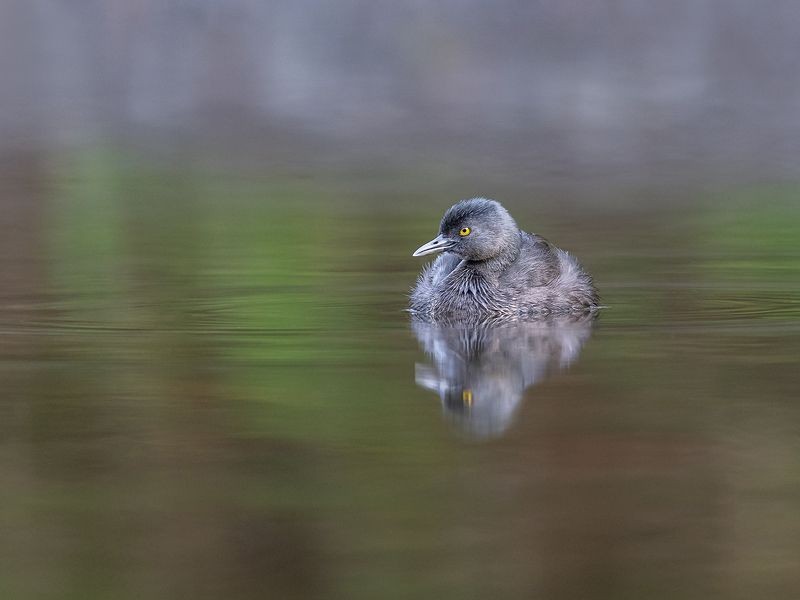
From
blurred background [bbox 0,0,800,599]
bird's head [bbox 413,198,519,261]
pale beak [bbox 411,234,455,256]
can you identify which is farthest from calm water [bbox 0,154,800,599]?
bird's head [bbox 413,198,519,261]

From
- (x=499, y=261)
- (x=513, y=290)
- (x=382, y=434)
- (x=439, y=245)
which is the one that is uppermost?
(x=439, y=245)

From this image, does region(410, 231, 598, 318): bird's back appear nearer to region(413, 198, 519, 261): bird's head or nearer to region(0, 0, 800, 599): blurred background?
region(413, 198, 519, 261): bird's head

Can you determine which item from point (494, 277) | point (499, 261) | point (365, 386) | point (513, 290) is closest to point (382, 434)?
point (365, 386)

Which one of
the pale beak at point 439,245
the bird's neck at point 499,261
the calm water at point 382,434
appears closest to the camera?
the calm water at point 382,434

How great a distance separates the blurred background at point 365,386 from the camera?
211 inches

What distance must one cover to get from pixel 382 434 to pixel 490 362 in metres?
1.91

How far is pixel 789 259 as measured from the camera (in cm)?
1258

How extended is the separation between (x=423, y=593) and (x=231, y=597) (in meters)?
0.53

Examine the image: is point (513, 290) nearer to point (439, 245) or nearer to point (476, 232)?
point (476, 232)

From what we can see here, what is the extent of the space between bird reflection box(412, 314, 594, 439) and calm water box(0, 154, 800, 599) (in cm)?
3

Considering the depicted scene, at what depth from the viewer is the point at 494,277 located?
35.3ft

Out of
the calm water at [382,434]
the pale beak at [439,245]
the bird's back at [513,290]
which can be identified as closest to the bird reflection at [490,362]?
the calm water at [382,434]

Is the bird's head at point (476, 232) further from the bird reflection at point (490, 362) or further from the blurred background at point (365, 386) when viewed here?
the bird reflection at point (490, 362)

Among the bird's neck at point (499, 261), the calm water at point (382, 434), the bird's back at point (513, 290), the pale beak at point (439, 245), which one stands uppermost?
the pale beak at point (439, 245)
